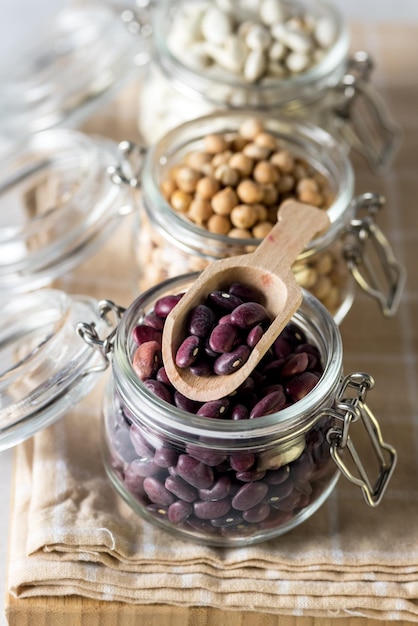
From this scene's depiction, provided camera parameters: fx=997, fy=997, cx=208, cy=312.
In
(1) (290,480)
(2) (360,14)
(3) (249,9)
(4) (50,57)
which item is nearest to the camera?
(1) (290,480)

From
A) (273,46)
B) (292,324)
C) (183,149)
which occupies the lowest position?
(292,324)

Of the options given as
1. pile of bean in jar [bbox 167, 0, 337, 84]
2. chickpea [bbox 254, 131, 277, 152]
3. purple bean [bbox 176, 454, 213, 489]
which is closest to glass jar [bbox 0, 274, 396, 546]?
purple bean [bbox 176, 454, 213, 489]

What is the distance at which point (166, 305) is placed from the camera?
851mm

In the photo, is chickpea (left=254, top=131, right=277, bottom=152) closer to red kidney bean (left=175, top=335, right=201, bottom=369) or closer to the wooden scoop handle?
the wooden scoop handle

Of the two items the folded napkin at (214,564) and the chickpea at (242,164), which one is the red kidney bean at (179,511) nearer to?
the folded napkin at (214,564)

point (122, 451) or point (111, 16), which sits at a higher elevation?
point (111, 16)

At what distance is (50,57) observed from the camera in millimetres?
1315

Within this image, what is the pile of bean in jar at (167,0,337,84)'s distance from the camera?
1122 millimetres

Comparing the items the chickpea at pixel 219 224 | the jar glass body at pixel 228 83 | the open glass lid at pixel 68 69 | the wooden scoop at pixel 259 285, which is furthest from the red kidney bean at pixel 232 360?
the open glass lid at pixel 68 69

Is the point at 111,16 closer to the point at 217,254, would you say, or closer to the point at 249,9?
the point at 249,9

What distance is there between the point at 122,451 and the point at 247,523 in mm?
125

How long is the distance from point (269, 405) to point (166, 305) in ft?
0.43

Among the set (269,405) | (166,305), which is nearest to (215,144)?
(166,305)

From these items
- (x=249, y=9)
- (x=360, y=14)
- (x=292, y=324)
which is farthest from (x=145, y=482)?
(x=360, y=14)
